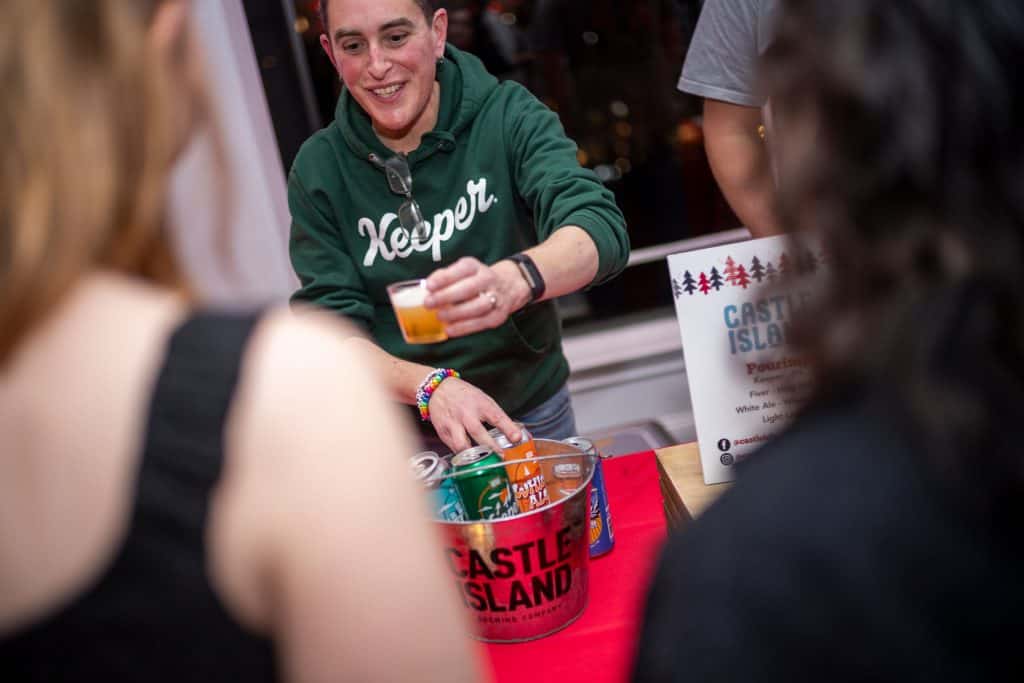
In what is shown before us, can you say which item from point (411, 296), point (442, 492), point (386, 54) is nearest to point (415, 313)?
point (411, 296)

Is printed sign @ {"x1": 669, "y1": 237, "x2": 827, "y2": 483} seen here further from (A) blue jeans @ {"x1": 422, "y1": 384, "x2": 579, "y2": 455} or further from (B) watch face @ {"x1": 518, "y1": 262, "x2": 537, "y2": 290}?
(A) blue jeans @ {"x1": 422, "y1": 384, "x2": 579, "y2": 455}

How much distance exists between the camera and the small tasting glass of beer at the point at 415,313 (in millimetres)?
1250

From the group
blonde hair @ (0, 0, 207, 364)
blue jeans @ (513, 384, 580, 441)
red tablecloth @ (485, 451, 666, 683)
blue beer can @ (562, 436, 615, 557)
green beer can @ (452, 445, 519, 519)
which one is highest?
blonde hair @ (0, 0, 207, 364)

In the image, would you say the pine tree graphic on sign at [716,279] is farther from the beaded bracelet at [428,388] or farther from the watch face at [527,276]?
the beaded bracelet at [428,388]

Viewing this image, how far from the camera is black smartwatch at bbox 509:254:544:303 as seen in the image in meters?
1.50

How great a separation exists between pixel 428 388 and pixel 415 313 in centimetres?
35

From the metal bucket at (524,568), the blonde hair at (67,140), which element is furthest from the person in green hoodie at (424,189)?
the blonde hair at (67,140)

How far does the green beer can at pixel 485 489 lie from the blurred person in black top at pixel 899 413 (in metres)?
0.69

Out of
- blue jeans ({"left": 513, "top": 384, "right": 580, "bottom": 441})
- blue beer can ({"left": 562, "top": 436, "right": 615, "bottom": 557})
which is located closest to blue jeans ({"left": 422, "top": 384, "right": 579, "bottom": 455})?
blue jeans ({"left": 513, "top": 384, "right": 580, "bottom": 441})

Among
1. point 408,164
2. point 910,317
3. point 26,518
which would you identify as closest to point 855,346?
point 910,317

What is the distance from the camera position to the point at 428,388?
1.59m

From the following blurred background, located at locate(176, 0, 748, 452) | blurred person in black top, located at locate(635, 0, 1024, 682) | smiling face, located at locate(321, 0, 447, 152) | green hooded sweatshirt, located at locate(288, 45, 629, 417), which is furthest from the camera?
blurred background, located at locate(176, 0, 748, 452)

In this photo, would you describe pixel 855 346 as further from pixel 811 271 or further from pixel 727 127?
pixel 727 127

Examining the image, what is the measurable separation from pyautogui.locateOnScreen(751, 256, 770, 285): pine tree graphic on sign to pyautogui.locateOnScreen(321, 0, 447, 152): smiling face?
87cm
